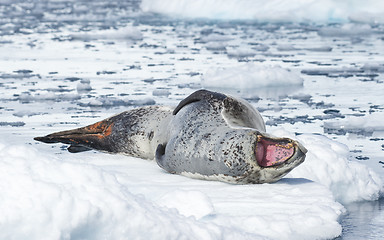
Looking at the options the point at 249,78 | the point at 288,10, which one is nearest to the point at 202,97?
the point at 249,78

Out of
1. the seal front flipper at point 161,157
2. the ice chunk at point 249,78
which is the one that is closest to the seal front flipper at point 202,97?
the seal front flipper at point 161,157

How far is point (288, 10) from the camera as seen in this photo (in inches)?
664

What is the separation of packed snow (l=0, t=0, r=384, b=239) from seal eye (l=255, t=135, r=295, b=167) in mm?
137

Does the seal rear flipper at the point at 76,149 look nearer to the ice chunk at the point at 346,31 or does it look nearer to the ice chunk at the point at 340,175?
the ice chunk at the point at 340,175

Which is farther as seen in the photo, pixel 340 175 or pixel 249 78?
pixel 249 78

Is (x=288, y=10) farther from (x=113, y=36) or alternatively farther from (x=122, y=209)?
(x=122, y=209)

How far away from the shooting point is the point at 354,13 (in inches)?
640

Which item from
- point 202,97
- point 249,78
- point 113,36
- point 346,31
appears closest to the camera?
point 202,97

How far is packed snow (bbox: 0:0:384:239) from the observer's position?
102 inches

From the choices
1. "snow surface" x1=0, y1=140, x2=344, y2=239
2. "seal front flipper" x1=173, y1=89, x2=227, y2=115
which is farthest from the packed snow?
"seal front flipper" x1=173, y1=89, x2=227, y2=115

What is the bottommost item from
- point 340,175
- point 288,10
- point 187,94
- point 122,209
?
point 187,94

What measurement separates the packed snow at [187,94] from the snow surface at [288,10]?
31mm

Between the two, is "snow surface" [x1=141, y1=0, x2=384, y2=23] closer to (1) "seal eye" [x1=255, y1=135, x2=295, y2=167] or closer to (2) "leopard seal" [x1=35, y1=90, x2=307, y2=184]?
(2) "leopard seal" [x1=35, y1=90, x2=307, y2=184]

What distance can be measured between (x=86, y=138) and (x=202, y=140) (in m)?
1.15
